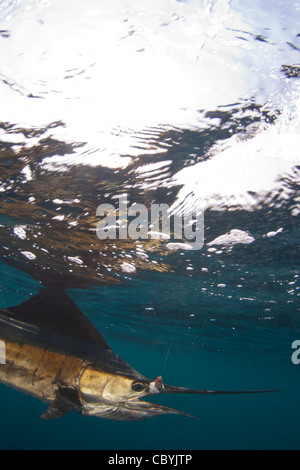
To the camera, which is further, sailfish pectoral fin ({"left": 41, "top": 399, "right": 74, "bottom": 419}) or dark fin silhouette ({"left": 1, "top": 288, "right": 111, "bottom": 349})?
dark fin silhouette ({"left": 1, "top": 288, "right": 111, "bottom": 349})

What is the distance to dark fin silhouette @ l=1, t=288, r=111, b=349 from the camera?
425 centimetres

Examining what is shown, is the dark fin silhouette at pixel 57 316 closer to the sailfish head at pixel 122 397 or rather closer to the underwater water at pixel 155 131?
the sailfish head at pixel 122 397

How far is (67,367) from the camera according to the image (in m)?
3.86

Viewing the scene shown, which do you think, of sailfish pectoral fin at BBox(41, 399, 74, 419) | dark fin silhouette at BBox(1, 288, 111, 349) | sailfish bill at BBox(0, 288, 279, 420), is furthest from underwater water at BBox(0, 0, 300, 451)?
sailfish pectoral fin at BBox(41, 399, 74, 419)

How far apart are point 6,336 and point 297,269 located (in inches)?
384

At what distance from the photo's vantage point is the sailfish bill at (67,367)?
355 cm

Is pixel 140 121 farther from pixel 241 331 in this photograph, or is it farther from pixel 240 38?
pixel 241 331

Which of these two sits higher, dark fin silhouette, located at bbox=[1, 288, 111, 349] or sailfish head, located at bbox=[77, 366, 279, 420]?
dark fin silhouette, located at bbox=[1, 288, 111, 349]

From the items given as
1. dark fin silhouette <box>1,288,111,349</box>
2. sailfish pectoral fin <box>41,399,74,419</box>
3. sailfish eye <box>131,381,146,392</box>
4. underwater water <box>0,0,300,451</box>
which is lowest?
Result: sailfish pectoral fin <box>41,399,74,419</box>

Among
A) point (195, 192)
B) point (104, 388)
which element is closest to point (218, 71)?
point (195, 192)

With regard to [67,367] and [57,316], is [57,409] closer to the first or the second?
[67,367]

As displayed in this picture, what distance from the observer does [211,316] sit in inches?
684

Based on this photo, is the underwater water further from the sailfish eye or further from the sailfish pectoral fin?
the sailfish pectoral fin

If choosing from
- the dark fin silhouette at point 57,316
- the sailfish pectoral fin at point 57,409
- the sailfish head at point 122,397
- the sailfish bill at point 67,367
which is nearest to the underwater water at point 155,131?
the dark fin silhouette at point 57,316
